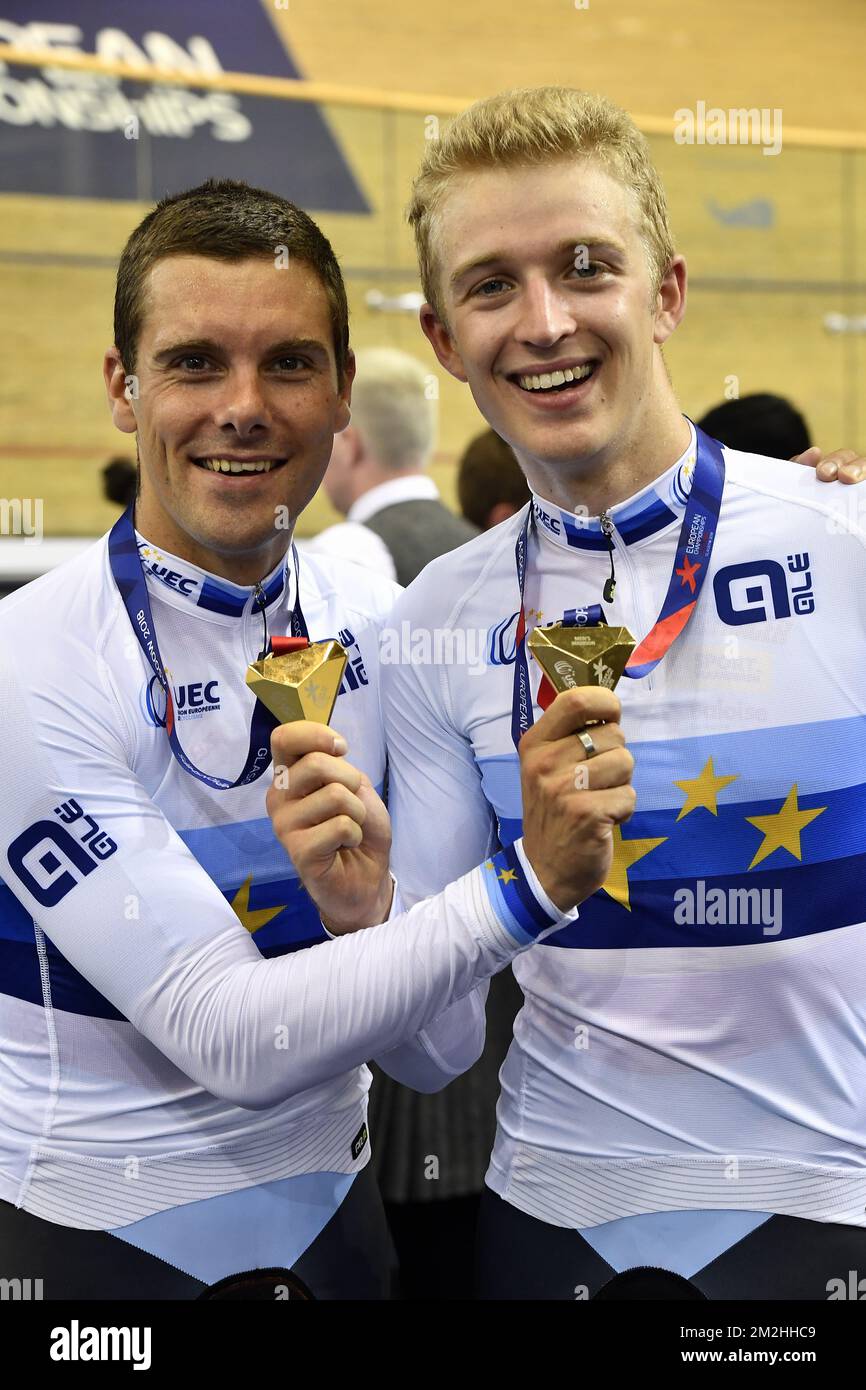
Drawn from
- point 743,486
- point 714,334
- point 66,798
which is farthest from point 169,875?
point 714,334

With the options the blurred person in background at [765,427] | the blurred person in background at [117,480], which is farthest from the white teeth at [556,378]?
the blurred person in background at [117,480]

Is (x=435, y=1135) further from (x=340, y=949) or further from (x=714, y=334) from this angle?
(x=714, y=334)

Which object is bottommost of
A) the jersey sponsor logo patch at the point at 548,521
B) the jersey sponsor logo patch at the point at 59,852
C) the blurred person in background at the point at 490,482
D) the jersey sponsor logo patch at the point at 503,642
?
the jersey sponsor logo patch at the point at 59,852

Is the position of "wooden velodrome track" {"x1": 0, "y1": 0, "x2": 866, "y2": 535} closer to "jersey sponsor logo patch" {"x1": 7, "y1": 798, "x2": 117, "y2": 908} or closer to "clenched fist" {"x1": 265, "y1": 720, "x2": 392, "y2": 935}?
"jersey sponsor logo patch" {"x1": 7, "y1": 798, "x2": 117, "y2": 908}

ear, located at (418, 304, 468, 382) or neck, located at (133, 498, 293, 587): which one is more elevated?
ear, located at (418, 304, 468, 382)

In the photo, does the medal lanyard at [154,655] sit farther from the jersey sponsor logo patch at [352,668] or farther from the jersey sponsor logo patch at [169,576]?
the jersey sponsor logo patch at [352,668]

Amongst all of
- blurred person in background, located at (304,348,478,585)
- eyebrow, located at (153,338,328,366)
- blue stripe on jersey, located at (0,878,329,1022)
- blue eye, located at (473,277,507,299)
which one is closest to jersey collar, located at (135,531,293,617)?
eyebrow, located at (153,338,328,366)

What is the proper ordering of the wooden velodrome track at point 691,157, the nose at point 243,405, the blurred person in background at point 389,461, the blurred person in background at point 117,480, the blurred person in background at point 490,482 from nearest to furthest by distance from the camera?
the nose at point 243,405 < the blurred person in background at point 389,461 < the blurred person in background at point 490,482 < the blurred person in background at point 117,480 < the wooden velodrome track at point 691,157

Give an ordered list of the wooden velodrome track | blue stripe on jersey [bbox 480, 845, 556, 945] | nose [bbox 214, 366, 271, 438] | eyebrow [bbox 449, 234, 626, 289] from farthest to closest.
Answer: the wooden velodrome track → nose [bbox 214, 366, 271, 438] → eyebrow [bbox 449, 234, 626, 289] → blue stripe on jersey [bbox 480, 845, 556, 945]

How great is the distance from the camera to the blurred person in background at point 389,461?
11.3 feet

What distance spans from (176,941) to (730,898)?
580mm

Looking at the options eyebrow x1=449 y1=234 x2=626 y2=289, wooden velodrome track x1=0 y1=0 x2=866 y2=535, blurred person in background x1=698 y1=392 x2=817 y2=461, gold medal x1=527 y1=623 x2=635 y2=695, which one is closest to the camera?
gold medal x1=527 y1=623 x2=635 y2=695

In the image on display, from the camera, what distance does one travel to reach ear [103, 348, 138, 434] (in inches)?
68.2
